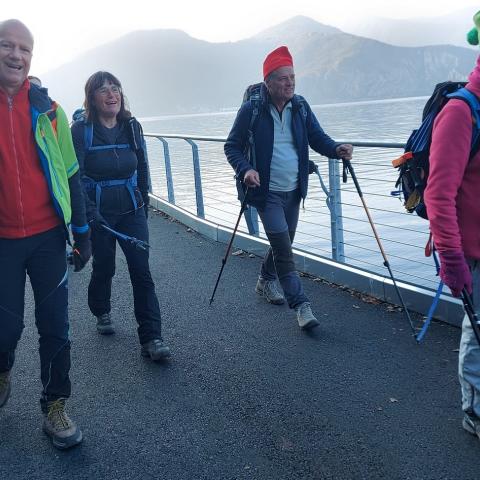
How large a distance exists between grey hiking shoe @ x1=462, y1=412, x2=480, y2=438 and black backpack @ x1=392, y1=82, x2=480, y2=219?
104 centimetres

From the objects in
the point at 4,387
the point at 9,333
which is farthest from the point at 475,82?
the point at 4,387

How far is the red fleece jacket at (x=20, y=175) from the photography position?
10.0ft

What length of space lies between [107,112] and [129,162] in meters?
0.36

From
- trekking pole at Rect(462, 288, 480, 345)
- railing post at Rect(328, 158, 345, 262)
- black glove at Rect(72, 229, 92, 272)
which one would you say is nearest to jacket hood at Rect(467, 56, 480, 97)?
trekking pole at Rect(462, 288, 480, 345)

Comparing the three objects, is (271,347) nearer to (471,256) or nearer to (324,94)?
(471,256)

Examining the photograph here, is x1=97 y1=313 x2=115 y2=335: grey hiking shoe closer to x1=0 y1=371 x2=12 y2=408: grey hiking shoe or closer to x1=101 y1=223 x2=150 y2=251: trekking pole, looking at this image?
x1=101 y1=223 x2=150 y2=251: trekking pole

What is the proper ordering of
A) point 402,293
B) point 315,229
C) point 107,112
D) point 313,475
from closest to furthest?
point 313,475, point 107,112, point 402,293, point 315,229

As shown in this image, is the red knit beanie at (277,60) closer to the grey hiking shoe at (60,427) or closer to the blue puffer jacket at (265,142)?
the blue puffer jacket at (265,142)

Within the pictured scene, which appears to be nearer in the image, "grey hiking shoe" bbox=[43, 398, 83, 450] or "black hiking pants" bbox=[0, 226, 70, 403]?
"black hiking pants" bbox=[0, 226, 70, 403]

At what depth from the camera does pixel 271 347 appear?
4.62 metres

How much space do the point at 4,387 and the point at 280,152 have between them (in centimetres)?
255

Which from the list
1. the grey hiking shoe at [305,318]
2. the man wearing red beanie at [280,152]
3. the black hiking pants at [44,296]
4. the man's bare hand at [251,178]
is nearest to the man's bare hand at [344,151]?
the man wearing red beanie at [280,152]

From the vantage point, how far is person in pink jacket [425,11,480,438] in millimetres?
2777

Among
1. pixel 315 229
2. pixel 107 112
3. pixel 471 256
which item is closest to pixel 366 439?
pixel 471 256
